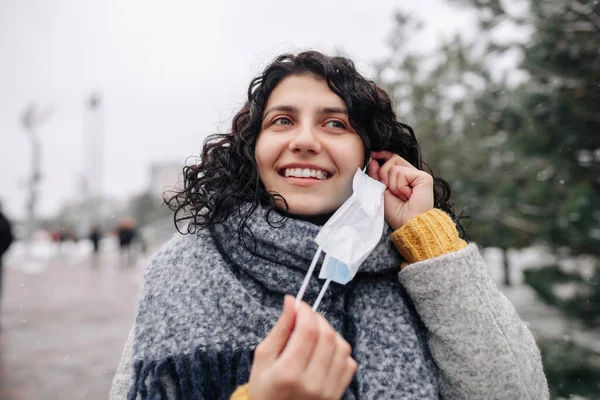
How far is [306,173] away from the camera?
130 centimetres

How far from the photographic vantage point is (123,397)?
1.24 metres

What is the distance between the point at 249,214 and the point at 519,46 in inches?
105

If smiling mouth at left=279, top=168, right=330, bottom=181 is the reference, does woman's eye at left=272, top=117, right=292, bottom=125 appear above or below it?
above

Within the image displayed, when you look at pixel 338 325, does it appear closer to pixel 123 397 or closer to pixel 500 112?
pixel 123 397

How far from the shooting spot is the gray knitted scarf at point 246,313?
1.15 meters

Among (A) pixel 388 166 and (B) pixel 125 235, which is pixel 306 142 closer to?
(A) pixel 388 166

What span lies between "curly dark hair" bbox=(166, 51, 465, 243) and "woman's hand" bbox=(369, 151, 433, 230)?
0.08 metres

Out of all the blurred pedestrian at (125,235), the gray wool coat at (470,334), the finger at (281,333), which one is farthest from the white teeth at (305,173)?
the blurred pedestrian at (125,235)

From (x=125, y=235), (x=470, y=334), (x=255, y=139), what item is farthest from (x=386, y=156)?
(x=125, y=235)

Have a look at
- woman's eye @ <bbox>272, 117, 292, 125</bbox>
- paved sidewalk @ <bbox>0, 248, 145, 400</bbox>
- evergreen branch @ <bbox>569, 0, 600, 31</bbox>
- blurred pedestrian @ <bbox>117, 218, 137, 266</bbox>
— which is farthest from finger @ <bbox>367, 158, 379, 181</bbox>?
blurred pedestrian @ <bbox>117, 218, 137, 266</bbox>

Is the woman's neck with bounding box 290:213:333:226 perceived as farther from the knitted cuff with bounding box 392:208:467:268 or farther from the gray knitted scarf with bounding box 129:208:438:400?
the knitted cuff with bounding box 392:208:467:268

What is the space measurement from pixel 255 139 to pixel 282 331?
2.53 ft

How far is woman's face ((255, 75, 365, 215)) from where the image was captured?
1303 mm

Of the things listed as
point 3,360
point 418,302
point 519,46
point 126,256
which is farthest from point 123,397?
point 126,256
